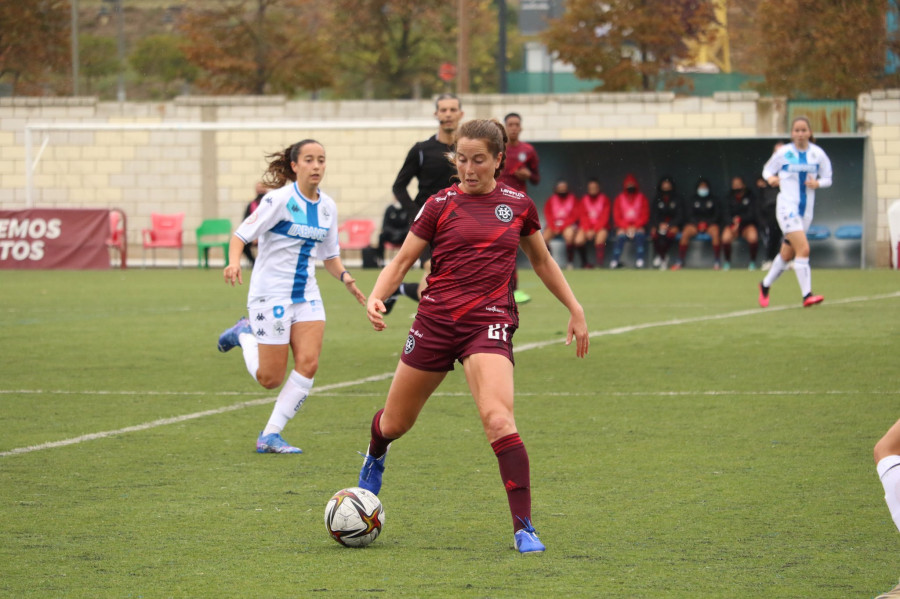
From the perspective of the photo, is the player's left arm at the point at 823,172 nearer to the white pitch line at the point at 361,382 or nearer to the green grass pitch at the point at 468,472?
the white pitch line at the point at 361,382

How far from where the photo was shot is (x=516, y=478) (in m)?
4.93

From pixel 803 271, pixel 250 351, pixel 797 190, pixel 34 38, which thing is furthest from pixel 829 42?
pixel 34 38

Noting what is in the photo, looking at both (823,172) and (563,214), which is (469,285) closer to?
(823,172)

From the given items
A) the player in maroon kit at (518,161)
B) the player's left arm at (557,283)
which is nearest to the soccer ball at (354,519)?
the player's left arm at (557,283)

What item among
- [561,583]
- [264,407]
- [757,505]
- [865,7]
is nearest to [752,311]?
[264,407]

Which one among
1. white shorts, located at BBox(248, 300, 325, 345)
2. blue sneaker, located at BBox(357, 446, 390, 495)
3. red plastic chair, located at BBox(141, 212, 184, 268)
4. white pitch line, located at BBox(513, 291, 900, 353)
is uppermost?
red plastic chair, located at BBox(141, 212, 184, 268)

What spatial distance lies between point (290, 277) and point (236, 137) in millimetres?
25156

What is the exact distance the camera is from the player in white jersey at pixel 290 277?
7418 mm

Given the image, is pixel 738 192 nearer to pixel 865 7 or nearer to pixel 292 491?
pixel 865 7

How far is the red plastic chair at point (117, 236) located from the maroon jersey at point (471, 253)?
22.3 m

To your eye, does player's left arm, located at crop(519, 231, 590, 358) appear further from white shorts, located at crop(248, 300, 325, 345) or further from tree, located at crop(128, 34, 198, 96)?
tree, located at crop(128, 34, 198, 96)

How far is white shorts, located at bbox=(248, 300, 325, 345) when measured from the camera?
7469 millimetres

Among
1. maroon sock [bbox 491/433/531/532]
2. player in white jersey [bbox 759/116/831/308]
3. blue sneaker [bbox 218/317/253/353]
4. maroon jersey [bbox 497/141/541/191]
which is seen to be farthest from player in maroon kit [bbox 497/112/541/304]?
maroon sock [bbox 491/433/531/532]

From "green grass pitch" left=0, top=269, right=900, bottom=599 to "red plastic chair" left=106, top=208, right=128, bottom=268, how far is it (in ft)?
45.0
